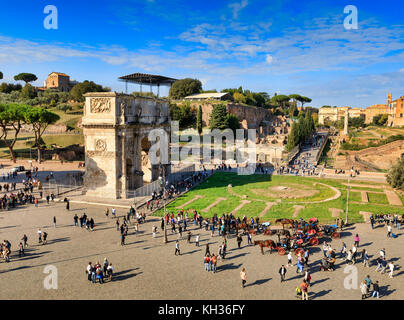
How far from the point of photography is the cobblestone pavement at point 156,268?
47.3 feet

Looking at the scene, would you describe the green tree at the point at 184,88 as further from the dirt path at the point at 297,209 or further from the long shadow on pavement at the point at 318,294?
the long shadow on pavement at the point at 318,294

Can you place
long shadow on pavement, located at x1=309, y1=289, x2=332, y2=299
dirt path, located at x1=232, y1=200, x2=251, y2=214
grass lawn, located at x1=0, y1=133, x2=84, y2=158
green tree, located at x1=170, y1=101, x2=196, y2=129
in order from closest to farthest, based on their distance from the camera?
long shadow on pavement, located at x1=309, y1=289, x2=332, y2=299
dirt path, located at x1=232, y1=200, x2=251, y2=214
grass lawn, located at x1=0, y1=133, x2=84, y2=158
green tree, located at x1=170, y1=101, x2=196, y2=129

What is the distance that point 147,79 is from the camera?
121 ft

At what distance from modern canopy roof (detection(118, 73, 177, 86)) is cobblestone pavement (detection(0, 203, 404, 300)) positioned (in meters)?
19.1

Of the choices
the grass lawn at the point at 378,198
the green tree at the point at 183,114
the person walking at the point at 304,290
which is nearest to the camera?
the person walking at the point at 304,290

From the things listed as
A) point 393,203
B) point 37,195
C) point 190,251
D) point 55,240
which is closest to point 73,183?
point 37,195

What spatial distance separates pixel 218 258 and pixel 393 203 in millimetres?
21007

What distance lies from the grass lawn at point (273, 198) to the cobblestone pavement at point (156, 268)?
4.29m

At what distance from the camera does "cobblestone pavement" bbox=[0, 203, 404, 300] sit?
14.4 m

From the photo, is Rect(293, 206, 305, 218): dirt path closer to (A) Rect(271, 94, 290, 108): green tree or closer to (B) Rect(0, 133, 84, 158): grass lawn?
(B) Rect(0, 133, 84, 158): grass lawn

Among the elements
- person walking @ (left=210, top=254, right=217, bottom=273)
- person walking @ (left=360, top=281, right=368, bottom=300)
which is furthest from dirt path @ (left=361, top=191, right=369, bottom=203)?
person walking @ (left=210, top=254, right=217, bottom=273)

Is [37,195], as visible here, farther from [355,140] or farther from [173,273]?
[355,140]

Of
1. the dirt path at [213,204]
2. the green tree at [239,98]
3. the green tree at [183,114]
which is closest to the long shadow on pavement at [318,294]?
the dirt path at [213,204]

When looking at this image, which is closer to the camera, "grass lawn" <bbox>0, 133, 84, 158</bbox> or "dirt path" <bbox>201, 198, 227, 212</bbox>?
"dirt path" <bbox>201, 198, 227, 212</bbox>
